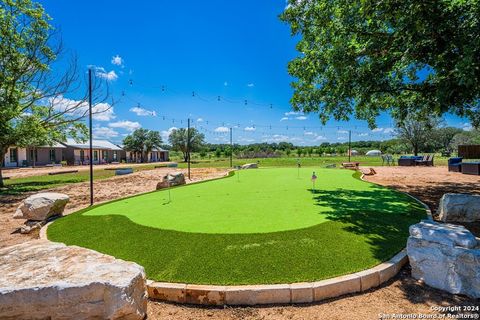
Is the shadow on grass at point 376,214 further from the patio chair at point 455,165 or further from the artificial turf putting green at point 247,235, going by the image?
the patio chair at point 455,165

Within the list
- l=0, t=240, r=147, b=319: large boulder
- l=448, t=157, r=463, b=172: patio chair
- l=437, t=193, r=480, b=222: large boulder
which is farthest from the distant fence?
l=0, t=240, r=147, b=319: large boulder

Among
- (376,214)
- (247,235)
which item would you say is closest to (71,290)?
(247,235)

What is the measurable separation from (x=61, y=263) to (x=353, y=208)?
6034mm

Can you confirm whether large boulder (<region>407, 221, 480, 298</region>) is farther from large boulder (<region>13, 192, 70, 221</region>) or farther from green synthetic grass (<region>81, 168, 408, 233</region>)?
large boulder (<region>13, 192, 70, 221</region>)

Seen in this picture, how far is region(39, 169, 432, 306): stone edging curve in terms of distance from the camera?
9.77 ft

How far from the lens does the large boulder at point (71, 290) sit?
2.28 meters

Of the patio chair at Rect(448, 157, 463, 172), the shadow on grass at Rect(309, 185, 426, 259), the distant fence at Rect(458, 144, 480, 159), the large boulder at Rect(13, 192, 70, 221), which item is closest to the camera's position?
the shadow on grass at Rect(309, 185, 426, 259)

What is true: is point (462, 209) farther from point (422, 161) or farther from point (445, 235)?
point (422, 161)

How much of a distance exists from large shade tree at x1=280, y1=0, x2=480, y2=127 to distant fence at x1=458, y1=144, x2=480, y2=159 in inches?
794

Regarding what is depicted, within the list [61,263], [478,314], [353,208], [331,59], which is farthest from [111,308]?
[331,59]

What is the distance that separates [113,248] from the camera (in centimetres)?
424

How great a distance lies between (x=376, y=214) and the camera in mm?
5918

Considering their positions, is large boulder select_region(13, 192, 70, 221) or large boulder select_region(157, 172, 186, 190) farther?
large boulder select_region(157, 172, 186, 190)

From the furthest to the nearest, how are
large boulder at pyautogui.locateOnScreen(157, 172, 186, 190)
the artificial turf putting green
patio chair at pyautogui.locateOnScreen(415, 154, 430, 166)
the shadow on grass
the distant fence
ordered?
the distant fence < patio chair at pyautogui.locateOnScreen(415, 154, 430, 166) < large boulder at pyautogui.locateOnScreen(157, 172, 186, 190) < the shadow on grass < the artificial turf putting green
